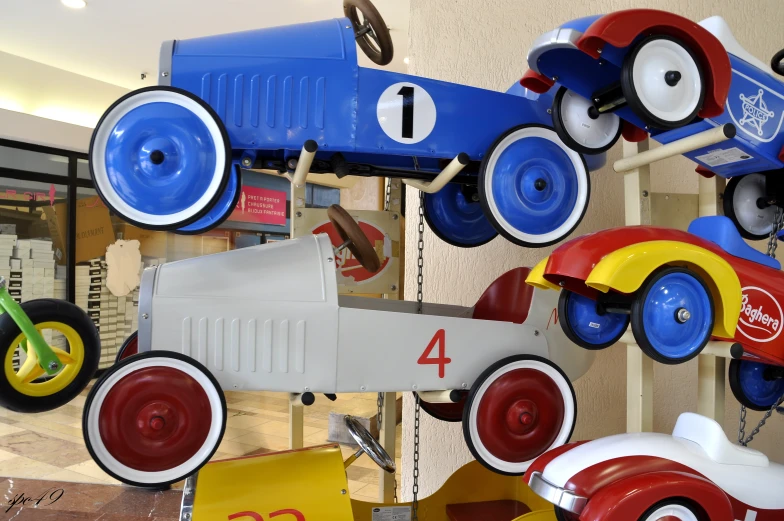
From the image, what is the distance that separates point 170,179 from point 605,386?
1464 mm

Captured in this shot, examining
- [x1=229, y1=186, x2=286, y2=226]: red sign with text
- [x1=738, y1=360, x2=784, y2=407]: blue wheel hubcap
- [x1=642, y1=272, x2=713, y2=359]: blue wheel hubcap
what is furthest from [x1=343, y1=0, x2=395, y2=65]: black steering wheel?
[x1=229, y1=186, x2=286, y2=226]: red sign with text

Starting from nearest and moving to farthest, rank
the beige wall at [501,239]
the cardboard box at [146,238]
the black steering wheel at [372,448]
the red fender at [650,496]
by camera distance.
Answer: the red fender at [650,496]
the black steering wheel at [372,448]
the beige wall at [501,239]
the cardboard box at [146,238]

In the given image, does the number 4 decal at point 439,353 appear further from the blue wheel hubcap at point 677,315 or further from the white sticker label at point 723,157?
the white sticker label at point 723,157

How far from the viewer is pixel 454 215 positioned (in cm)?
144

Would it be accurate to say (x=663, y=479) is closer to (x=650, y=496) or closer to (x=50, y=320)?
(x=650, y=496)

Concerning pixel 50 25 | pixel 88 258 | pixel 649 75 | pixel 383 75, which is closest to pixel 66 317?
pixel 383 75

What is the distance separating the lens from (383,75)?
1.06 m

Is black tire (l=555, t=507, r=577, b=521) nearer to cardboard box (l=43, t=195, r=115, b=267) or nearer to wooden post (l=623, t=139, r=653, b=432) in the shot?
wooden post (l=623, t=139, r=653, b=432)

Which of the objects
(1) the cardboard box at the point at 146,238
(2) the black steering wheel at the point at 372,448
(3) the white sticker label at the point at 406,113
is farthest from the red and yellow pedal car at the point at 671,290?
(1) the cardboard box at the point at 146,238

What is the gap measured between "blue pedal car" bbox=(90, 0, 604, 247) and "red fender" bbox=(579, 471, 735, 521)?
1.44 ft

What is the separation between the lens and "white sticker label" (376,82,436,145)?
106 cm

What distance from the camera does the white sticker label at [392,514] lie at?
1.44 m

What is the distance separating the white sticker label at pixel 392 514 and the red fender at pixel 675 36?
110 cm

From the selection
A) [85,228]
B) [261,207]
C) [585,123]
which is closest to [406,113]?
[585,123]
